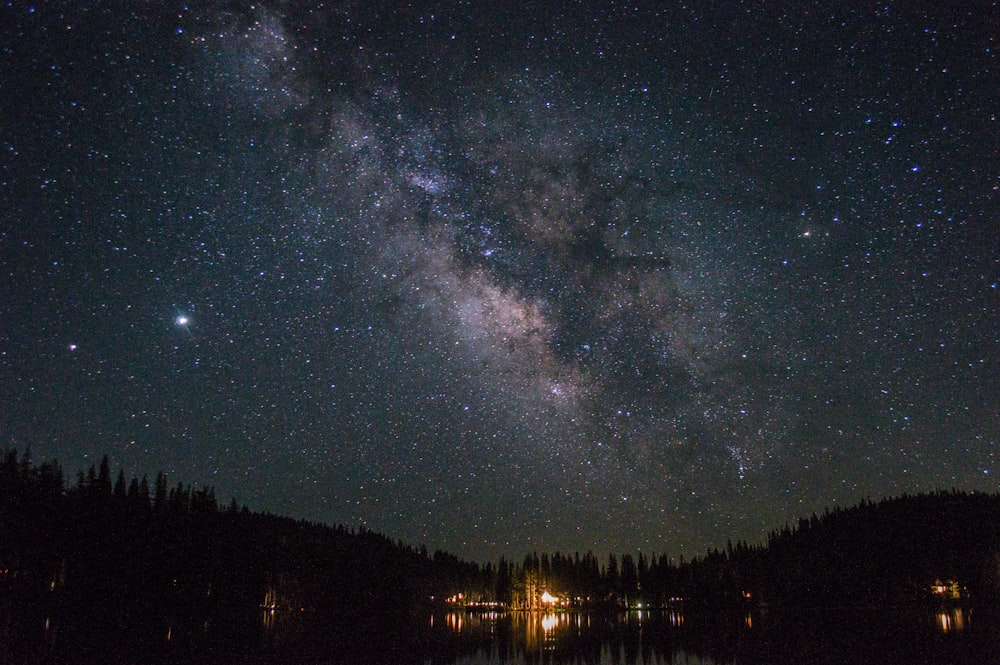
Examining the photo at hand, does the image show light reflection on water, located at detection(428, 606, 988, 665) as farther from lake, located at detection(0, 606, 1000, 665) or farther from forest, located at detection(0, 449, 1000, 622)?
forest, located at detection(0, 449, 1000, 622)

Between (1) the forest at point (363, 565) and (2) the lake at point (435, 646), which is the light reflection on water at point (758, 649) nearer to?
(2) the lake at point (435, 646)

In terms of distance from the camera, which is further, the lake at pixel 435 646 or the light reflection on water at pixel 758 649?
the light reflection on water at pixel 758 649

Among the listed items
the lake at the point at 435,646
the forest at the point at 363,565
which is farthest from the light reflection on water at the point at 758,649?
the forest at the point at 363,565

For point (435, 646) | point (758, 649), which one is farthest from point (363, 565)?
point (758, 649)

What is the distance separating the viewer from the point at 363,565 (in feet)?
337

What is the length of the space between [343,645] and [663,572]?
125059 mm

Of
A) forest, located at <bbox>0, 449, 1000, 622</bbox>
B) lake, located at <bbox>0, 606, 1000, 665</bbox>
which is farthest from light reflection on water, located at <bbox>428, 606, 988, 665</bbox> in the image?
forest, located at <bbox>0, 449, 1000, 622</bbox>

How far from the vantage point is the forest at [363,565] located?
1847 inches

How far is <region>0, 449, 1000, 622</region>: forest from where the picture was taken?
46.9 metres

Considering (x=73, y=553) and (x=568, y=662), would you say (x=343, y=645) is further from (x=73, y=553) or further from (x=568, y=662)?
(x=73, y=553)

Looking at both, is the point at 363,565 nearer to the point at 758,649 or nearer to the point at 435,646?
the point at 435,646

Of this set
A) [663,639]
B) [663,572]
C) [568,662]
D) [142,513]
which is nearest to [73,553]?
[142,513]

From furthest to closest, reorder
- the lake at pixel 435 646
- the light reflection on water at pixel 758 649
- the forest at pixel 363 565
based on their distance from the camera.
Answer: the forest at pixel 363 565
the light reflection on water at pixel 758 649
the lake at pixel 435 646

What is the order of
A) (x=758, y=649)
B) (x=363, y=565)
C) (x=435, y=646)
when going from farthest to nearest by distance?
(x=363, y=565), (x=435, y=646), (x=758, y=649)
